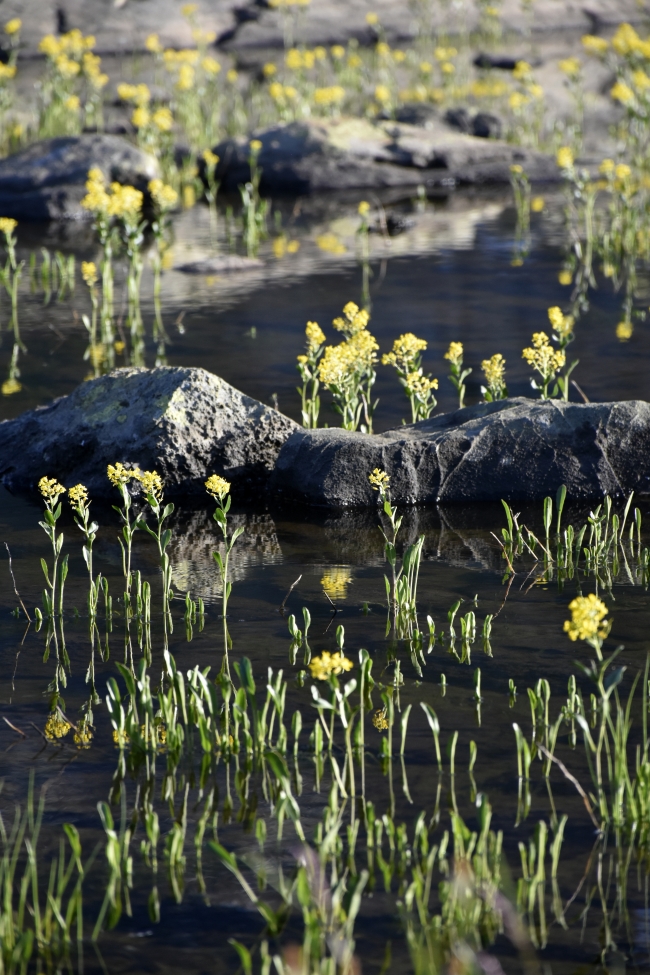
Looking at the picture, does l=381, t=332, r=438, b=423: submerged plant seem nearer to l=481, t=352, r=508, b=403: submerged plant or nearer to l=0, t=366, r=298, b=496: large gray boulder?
l=481, t=352, r=508, b=403: submerged plant

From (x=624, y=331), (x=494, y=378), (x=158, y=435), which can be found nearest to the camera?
(x=158, y=435)

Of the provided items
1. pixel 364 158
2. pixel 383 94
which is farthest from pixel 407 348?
pixel 383 94

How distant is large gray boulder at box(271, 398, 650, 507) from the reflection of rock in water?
1.34ft

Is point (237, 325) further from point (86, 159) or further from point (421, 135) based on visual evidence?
point (421, 135)

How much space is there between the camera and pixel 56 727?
4.24 m

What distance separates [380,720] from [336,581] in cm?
138

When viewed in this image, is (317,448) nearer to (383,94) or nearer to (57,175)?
(57,175)

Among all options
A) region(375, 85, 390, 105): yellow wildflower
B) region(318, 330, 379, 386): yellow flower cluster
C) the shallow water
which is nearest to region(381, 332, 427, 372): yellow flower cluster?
region(318, 330, 379, 386): yellow flower cluster

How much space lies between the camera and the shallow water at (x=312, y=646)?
327 cm

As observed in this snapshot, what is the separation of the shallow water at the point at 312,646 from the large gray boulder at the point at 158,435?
0.90 ft

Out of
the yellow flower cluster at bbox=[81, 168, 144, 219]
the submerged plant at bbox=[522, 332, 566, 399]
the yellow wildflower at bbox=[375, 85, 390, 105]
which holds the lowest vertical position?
the submerged plant at bbox=[522, 332, 566, 399]

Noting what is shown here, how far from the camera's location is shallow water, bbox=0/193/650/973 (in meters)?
3.27

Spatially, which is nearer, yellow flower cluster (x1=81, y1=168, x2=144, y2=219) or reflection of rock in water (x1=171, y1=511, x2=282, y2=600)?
reflection of rock in water (x1=171, y1=511, x2=282, y2=600)

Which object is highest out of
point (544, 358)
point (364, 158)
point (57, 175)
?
point (364, 158)
